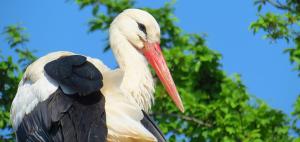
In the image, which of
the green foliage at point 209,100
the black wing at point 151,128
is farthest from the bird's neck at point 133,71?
the green foliage at point 209,100

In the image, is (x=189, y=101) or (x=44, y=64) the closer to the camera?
(x=44, y=64)

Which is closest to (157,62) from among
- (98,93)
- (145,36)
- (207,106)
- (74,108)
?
(145,36)

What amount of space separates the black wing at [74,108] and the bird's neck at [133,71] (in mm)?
551

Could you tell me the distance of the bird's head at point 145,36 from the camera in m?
7.46

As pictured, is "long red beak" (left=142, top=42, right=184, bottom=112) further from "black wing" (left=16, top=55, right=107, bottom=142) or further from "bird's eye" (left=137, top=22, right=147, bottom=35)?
"black wing" (left=16, top=55, right=107, bottom=142)

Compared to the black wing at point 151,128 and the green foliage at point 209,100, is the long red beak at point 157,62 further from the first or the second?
the green foliage at point 209,100

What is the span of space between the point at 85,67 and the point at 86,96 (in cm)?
24

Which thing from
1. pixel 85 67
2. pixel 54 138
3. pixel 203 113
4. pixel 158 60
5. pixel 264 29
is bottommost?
pixel 54 138

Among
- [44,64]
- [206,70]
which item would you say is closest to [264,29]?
[206,70]

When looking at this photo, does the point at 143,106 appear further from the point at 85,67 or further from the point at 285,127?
the point at 285,127

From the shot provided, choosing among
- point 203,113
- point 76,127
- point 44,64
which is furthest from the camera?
point 203,113

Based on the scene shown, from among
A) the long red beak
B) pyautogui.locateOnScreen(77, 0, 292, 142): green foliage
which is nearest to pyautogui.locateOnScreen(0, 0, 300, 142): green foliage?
pyautogui.locateOnScreen(77, 0, 292, 142): green foliage

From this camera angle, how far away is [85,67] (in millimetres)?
6641

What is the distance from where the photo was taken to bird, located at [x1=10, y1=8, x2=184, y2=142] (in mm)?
6414
